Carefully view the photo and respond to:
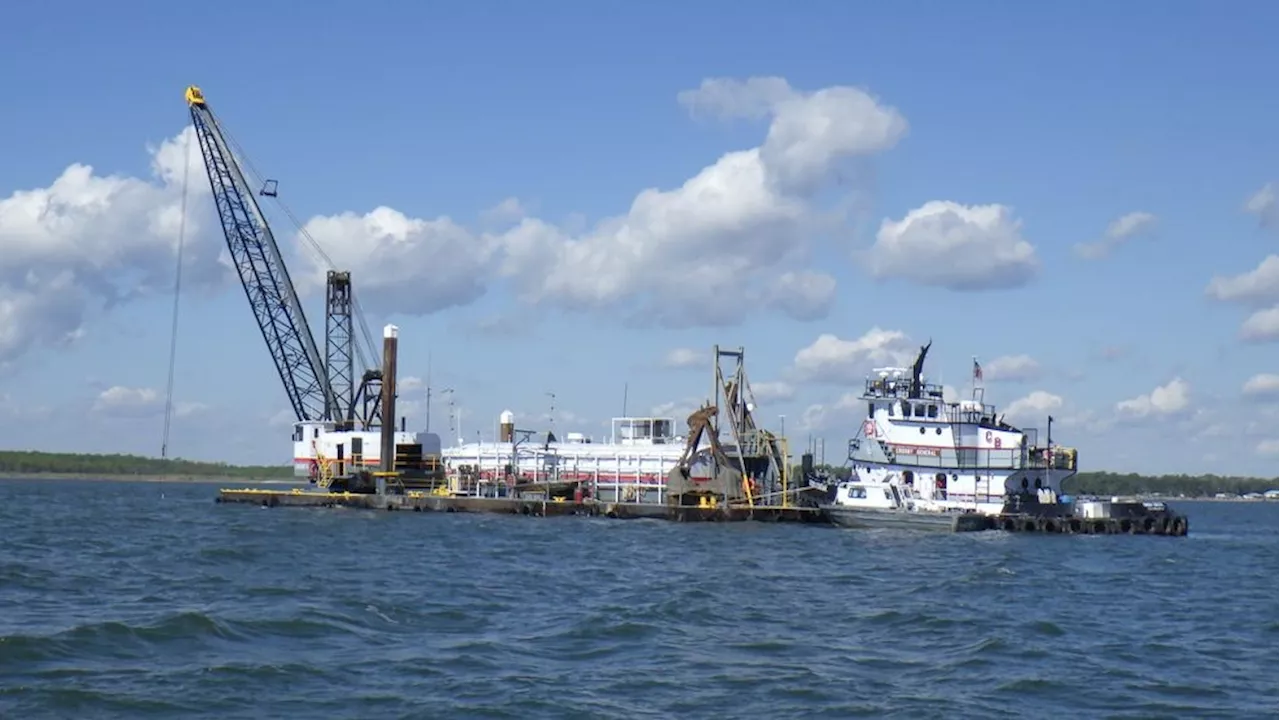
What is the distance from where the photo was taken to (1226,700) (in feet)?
87.3

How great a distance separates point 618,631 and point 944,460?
148ft

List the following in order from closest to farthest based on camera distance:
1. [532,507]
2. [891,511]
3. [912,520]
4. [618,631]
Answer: [618,631]
[912,520]
[891,511]
[532,507]

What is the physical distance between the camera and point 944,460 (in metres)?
74.9

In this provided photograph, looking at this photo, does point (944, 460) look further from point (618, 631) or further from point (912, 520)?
point (618, 631)

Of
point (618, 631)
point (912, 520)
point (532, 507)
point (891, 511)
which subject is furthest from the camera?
point (532, 507)

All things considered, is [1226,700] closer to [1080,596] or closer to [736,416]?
[1080,596]

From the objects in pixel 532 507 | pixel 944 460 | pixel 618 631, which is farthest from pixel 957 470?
pixel 618 631

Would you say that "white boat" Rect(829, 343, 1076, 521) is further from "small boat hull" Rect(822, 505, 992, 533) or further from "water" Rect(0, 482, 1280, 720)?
"water" Rect(0, 482, 1280, 720)

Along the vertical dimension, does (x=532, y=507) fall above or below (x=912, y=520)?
below

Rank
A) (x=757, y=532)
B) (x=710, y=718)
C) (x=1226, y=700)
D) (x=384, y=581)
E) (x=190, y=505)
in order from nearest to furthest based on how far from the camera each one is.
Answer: (x=710, y=718), (x=1226, y=700), (x=384, y=581), (x=757, y=532), (x=190, y=505)

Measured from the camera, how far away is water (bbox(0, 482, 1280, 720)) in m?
25.2

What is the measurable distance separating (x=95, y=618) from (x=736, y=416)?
180 feet

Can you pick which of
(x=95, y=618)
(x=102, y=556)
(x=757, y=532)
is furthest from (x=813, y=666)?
(x=757, y=532)

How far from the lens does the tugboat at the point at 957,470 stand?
2894 inches
